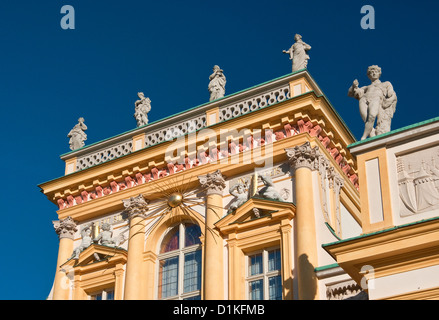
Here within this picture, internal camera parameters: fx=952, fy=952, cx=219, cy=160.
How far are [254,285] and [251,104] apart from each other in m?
5.58

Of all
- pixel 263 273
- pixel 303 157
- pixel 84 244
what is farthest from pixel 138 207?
pixel 303 157

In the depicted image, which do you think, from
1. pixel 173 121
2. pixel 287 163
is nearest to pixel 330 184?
pixel 287 163

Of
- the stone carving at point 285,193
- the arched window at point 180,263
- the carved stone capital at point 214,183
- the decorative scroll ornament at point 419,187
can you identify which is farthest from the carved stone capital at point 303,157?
the decorative scroll ornament at point 419,187

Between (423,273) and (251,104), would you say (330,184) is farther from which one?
(423,273)

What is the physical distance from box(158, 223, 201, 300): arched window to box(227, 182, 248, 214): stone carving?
1.41 metres

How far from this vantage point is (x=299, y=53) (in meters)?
27.1

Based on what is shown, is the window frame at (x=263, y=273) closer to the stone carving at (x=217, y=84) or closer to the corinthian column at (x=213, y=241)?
the corinthian column at (x=213, y=241)

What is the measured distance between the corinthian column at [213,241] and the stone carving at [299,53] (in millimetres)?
3868

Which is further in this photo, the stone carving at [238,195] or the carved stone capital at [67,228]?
the carved stone capital at [67,228]

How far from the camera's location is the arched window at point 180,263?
993 inches

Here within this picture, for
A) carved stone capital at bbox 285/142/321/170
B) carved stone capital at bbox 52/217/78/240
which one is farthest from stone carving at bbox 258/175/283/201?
carved stone capital at bbox 52/217/78/240

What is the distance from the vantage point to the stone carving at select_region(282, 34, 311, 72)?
26.8 m

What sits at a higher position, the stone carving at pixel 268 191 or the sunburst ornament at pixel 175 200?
the sunburst ornament at pixel 175 200

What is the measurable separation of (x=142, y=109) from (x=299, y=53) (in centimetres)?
555
